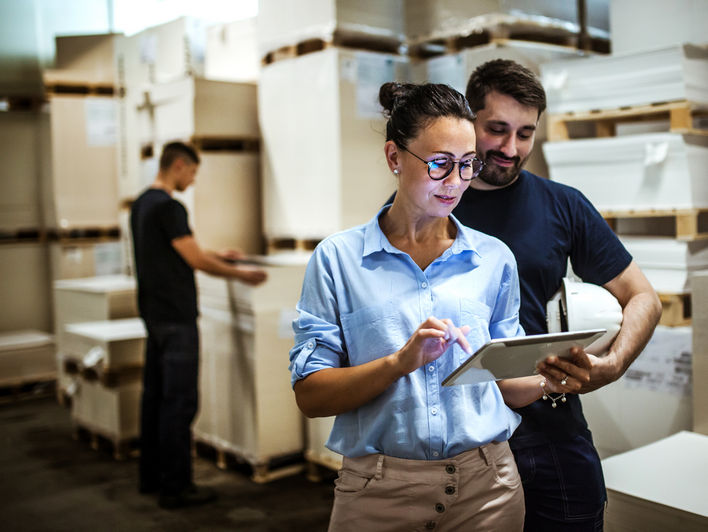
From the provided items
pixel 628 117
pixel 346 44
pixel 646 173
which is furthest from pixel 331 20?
pixel 646 173

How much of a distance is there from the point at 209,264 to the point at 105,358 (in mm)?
1301

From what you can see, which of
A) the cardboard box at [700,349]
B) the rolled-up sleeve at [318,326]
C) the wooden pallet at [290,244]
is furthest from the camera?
the wooden pallet at [290,244]

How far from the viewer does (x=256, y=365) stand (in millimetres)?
4414

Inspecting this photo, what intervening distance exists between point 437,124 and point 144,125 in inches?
185

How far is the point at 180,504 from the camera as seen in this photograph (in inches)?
167

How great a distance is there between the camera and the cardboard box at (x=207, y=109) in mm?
5195

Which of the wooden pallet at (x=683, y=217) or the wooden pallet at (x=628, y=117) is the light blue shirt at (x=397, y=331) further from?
the wooden pallet at (x=628, y=117)

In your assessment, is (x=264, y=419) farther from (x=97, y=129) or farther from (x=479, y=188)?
(x=97, y=129)

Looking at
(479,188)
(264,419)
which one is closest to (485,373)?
(479,188)

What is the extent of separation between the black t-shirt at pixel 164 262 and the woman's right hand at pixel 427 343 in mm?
3020

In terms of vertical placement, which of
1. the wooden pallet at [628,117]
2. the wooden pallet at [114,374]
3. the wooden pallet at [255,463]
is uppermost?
the wooden pallet at [628,117]

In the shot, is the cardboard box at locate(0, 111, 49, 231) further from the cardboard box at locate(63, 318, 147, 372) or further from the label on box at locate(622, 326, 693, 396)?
the label on box at locate(622, 326, 693, 396)

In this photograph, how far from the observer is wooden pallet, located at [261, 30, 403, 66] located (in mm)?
4527

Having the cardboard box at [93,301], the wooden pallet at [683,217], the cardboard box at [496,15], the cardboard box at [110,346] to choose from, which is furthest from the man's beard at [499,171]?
the cardboard box at [93,301]
